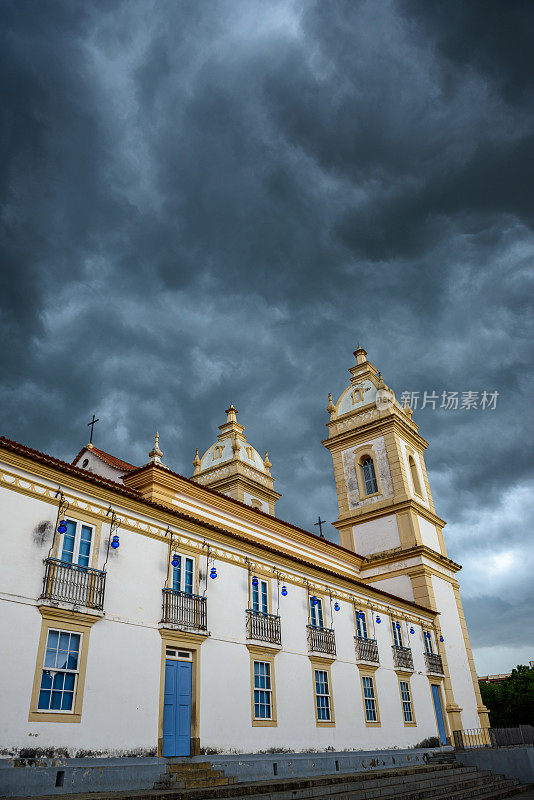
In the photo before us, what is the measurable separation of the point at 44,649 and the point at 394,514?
26451mm

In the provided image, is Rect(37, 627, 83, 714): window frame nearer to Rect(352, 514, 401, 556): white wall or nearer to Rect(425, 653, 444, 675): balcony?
Rect(425, 653, 444, 675): balcony

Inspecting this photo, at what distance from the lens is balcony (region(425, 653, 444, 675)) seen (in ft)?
92.2

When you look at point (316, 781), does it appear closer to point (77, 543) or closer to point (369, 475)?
point (77, 543)

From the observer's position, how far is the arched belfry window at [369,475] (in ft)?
125

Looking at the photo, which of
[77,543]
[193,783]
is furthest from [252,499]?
[193,783]

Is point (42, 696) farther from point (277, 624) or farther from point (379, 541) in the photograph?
point (379, 541)

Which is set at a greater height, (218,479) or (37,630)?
(218,479)

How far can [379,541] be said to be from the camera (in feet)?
118

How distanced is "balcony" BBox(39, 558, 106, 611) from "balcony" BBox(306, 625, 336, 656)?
9.11 m

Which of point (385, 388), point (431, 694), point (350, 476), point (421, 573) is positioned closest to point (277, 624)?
point (431, 694)

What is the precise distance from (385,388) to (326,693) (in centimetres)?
2259

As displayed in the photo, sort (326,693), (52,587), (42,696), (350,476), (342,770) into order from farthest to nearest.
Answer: (350,476), (326,693), (342,770), (52,587), (42,696)

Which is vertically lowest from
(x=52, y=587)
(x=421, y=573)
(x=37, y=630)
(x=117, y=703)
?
(x=117, y=703)

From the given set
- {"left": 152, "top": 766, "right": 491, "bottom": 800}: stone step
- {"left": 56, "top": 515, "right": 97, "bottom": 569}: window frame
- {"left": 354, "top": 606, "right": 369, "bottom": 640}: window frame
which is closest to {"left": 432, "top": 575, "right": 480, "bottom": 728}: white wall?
{"left": 152, "top": 766, "right": 491, "bottom": 800}: stone step
